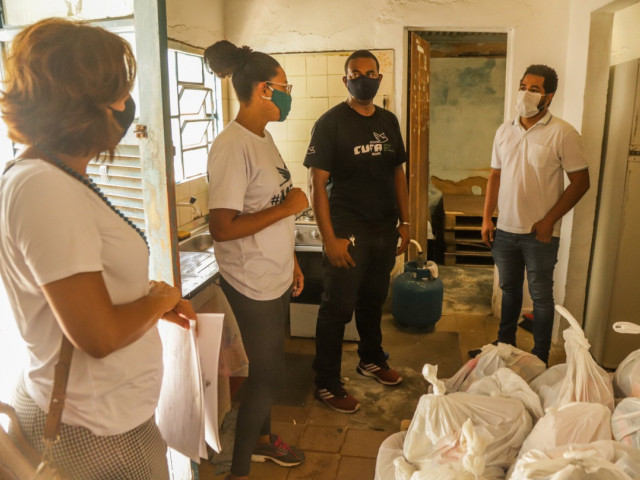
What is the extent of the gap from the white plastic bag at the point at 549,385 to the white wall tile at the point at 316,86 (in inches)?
98.5

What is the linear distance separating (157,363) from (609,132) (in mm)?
2787

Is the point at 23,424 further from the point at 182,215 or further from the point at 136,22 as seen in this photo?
the point at 182,215

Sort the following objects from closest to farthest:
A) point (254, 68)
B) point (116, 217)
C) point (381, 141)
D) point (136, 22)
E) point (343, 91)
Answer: point (116, 217) → point (136, 22) → point (254, 68) → point (381, 141) → point (343, 91)

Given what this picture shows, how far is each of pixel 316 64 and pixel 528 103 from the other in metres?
1.58

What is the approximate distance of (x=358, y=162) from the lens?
2529 mm

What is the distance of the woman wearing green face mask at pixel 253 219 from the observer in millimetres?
1723

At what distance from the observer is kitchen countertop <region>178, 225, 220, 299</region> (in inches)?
85.3

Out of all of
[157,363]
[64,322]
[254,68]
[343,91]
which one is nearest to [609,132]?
[343,91]

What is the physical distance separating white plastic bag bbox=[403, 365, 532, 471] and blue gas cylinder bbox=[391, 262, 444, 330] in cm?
176

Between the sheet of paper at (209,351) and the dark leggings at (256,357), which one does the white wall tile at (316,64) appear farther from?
the sheet of paper at (209,351)

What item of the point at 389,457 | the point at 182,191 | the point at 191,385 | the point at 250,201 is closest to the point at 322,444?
the point at 389,457

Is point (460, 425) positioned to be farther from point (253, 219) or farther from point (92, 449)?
point (92, 449)

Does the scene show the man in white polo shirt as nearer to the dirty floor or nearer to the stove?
the dirty floor

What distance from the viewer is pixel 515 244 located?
9.50 feet
